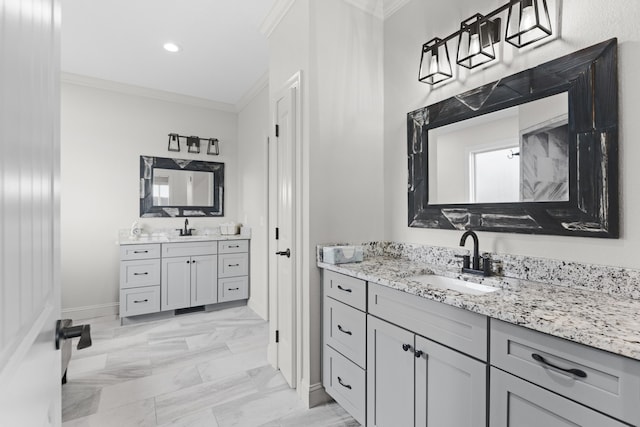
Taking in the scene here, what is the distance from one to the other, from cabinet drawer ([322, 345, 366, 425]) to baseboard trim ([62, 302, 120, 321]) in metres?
3.05

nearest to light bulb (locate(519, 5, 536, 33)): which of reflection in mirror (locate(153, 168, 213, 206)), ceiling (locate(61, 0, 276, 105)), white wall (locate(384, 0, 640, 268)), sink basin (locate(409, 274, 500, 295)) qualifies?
white wall (locate(384, 0, 640, 268))

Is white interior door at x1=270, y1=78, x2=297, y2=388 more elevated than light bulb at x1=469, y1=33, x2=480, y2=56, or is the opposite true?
light bulb at x1=469, y1=33, x2=480, y2=56

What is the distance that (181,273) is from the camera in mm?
3771

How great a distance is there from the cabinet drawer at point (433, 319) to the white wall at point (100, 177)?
3405mm

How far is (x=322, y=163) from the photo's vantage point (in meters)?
2.14

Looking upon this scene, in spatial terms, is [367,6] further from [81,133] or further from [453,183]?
[81,133]

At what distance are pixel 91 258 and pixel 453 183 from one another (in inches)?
157

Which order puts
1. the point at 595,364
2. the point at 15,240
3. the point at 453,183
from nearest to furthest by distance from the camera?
the point at 15,240 → the point at 595,364 → the point at 453,183

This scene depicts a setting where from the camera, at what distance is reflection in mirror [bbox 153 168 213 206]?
13.4ft

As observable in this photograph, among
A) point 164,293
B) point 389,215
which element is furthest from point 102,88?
point 389,215

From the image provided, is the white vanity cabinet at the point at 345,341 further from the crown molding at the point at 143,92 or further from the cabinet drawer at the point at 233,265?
the crown molding at the point at 143,92

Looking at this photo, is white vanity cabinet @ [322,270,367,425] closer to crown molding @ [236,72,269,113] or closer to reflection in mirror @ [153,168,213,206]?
crown molding @ [236,72,269,113]

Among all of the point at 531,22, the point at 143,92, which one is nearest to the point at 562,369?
the point at 531,22

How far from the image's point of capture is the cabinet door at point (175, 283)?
3664mm
